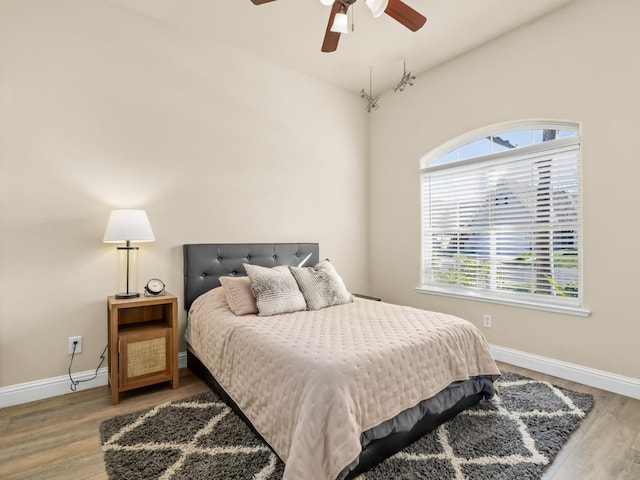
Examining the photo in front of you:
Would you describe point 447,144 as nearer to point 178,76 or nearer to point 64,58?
point 178,76

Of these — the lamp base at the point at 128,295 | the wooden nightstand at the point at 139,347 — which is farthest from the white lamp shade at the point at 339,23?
the lamp base at the point at 128,295

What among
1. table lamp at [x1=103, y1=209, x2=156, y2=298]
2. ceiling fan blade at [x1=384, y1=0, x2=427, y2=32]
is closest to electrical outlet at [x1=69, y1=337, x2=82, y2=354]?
table lamp at [x1=103, y1=209, x2=156, y2=298]

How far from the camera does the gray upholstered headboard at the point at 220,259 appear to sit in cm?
302

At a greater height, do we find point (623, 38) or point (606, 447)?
point (623, 38)

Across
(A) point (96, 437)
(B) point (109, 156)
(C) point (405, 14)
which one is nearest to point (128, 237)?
(B) point (109, 156)

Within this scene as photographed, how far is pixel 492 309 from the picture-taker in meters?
3.31

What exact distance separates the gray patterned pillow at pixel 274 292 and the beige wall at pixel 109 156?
2.50 ft

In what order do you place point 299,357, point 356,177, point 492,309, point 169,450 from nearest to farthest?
point 299,357
point 169,450
point 492,309
point 356,177

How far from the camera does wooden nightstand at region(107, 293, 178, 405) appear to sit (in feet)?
7.78

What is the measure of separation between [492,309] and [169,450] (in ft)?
9.68

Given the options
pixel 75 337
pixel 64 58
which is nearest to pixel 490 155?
pixel 64 58

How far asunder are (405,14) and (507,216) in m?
2.05

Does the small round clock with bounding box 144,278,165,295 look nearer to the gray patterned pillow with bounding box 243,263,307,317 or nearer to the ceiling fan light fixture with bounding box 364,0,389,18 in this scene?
the gray patterned pillow with bounding box 243,263,307,317

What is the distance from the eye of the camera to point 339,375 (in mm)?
1542
